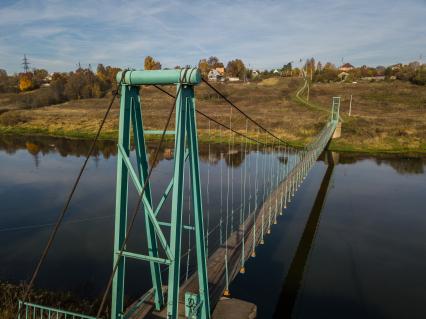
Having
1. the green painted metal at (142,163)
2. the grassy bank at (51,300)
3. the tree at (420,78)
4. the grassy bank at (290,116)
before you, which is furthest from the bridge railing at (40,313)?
Result: the tree at (420,78)

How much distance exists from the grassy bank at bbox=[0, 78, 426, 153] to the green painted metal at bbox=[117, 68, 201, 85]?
2082 cm

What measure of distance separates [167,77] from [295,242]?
1181 cm

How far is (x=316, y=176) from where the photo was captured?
26750mm

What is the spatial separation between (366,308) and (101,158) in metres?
26.3

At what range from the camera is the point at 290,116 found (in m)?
48.8

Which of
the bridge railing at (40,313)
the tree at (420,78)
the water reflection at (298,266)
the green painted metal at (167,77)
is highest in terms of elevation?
the tree at (420,78)

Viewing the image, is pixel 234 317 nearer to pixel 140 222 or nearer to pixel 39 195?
pixel 140 222

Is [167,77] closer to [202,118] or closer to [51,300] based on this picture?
[51,300]

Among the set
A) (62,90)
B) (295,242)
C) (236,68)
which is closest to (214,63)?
(236,68)

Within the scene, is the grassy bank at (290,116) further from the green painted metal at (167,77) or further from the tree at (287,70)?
the tree at (287,70)

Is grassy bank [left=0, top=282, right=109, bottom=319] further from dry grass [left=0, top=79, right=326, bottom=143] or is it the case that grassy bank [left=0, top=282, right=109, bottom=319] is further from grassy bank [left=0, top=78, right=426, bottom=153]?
dry grass [left=0, top=79, right=326, bottom=143]

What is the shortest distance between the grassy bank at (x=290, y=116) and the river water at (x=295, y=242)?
9.92 metres

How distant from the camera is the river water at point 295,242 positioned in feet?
37.0

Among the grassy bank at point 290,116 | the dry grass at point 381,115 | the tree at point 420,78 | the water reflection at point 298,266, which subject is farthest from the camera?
the tree at point 420,78
